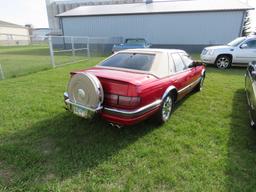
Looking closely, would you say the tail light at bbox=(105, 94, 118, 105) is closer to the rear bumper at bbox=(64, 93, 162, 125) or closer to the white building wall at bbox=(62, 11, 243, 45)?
the rear bumper at bbox=(64, 93, 162, 125)

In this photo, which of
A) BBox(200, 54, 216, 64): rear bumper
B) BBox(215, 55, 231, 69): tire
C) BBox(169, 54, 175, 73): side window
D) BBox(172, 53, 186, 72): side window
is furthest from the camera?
BBox(200, 54, 216, 64): rear bumper

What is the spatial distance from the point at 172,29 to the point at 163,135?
19.2m

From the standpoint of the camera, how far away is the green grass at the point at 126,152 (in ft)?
8.09

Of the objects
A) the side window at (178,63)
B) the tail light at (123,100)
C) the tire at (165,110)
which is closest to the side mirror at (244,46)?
the side window at (178,63)

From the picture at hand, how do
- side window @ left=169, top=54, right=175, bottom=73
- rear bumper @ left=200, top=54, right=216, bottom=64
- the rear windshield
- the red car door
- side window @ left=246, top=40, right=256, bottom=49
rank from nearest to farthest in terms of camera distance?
the rear windshield < side window @ left=169, top=54, right=175, bottom=73 < the red car door < side window @ left=246, top=40, right=256, bottom=49 < rear bumper @ left=200, top=54, right=216, bottom=64

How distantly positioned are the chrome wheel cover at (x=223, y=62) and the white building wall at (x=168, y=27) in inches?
418

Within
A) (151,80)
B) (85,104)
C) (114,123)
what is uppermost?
(151,80)

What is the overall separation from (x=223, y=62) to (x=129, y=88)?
9.01m

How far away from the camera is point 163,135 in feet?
11.7

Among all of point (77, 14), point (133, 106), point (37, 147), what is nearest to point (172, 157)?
point (133, 106)

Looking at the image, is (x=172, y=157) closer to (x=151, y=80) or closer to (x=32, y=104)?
(x=151, y=80)

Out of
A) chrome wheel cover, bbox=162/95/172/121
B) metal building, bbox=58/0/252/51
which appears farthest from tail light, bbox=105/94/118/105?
metal building, bbox=58/0/252/51

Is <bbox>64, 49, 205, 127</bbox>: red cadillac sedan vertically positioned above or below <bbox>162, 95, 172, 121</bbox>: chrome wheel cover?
above

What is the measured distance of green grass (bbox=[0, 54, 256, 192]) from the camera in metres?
2.47
